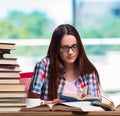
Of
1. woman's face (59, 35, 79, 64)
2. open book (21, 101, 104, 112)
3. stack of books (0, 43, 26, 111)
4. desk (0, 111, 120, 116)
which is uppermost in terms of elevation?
woman's face (59, 35, 79, 64)

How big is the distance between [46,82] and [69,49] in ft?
0.80

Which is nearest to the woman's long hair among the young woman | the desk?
the young woman

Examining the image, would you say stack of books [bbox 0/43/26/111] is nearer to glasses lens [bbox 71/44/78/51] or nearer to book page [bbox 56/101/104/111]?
book page [bbox 56/101/104/111]

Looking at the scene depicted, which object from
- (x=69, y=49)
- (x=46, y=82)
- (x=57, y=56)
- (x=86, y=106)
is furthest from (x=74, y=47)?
(x=86, y=106)

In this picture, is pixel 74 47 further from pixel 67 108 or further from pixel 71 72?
pixel 67 108

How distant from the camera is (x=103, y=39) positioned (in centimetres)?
322

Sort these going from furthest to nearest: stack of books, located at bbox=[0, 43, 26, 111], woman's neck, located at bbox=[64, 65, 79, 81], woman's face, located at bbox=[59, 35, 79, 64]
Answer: woman's neck, located at bbox=[64, 65, 79, 81], woman's face, located at bbox=[59, 35, 79, 64], stack of books, located at bbox=[0, 43, 26, 111]

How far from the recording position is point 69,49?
1.78 metres

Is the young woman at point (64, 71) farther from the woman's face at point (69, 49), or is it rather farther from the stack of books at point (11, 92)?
the stack of books at point (11, 92)

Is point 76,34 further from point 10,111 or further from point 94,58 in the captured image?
point 94,58

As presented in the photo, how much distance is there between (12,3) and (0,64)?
1.86 metres

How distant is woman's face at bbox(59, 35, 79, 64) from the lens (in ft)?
5.85

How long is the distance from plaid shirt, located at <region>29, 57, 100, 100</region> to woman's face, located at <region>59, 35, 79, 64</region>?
0.13 meters

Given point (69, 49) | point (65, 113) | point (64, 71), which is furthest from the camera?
point (64, 71)
